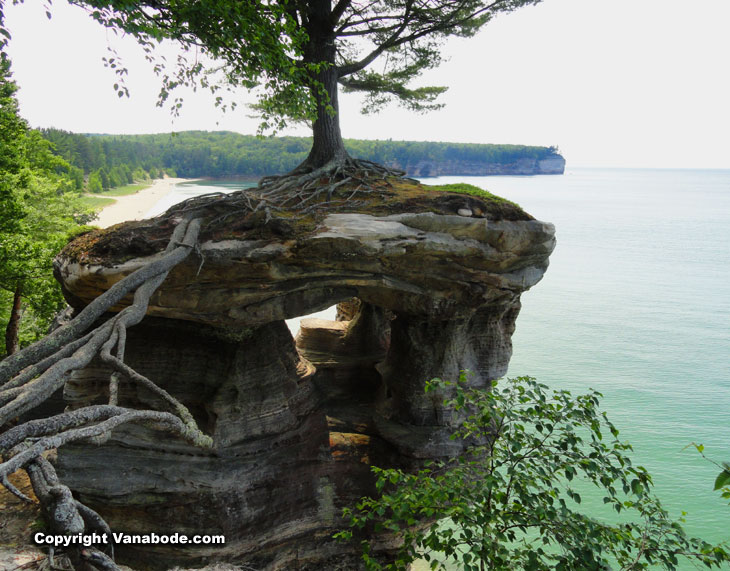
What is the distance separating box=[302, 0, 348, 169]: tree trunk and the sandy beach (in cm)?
2677

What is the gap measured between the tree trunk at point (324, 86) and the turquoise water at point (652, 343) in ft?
39.0

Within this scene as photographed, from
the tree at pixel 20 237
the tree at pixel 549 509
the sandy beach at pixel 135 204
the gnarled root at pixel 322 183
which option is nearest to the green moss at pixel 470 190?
the gnarled root at pixel 322 183

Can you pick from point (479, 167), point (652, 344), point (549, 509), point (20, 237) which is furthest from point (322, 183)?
point (479, 167)

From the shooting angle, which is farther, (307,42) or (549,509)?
(307,42)

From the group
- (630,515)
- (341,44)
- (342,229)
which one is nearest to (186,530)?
(342,229)

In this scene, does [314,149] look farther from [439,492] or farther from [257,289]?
[439,492]

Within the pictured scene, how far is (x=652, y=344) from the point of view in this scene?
23.3 metres

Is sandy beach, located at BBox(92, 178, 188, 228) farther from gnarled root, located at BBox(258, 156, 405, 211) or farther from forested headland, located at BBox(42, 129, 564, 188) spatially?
gnarled root, located at BBox(258, 156, 405, 211)

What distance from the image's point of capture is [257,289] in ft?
25.1

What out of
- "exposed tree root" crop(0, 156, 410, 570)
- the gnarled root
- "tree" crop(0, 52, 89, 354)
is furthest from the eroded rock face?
"tree" crop(0, 52, 89, 354)

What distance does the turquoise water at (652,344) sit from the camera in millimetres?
14602

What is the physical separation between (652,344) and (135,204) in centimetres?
5212

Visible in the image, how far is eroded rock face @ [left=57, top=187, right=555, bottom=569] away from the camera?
24.3 ft

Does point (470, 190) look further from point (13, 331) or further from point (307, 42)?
point (13, 331)
